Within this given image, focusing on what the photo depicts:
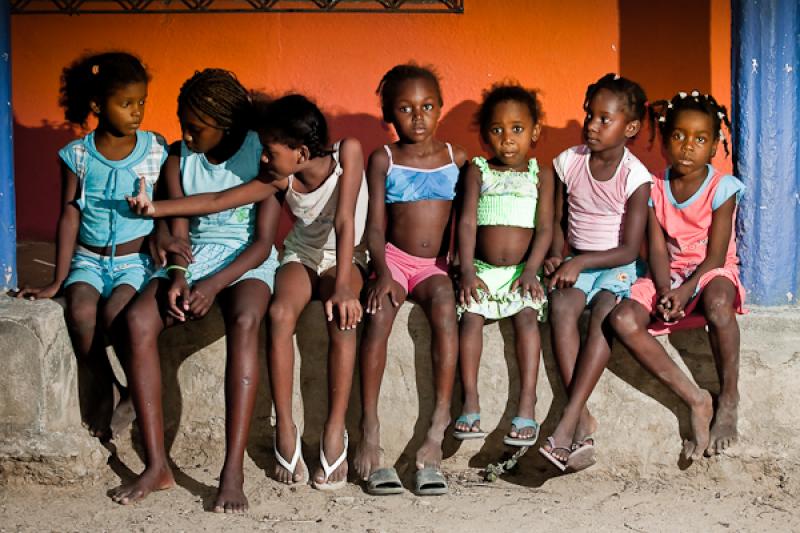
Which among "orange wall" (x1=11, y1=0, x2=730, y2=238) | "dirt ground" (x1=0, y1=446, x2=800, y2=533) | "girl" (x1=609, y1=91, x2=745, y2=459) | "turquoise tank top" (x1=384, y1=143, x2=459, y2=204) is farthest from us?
"orange wall" (x1=11, y1=0, x2=730, y2=238)

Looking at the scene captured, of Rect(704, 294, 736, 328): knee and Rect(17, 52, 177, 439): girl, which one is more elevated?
Rect(17, 52, 177, 439): girl

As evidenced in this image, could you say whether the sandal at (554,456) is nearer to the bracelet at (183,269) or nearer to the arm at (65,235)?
the bracelet at (183,269)

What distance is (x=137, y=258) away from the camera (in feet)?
15.3

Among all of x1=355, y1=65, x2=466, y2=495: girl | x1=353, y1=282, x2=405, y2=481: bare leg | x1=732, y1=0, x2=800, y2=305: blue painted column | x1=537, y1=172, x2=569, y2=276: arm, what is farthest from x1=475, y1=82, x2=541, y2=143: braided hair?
x1=353, y1=282, x2=405, y2=481: bare leg

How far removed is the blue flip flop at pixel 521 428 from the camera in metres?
4.30

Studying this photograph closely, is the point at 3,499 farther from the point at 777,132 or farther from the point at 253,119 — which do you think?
the point at 777,132

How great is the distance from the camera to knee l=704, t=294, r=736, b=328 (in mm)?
4312

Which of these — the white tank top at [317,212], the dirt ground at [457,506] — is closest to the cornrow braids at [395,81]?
the white tank top at [317,212]

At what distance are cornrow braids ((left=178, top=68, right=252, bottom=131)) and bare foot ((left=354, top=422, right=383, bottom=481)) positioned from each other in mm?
1265

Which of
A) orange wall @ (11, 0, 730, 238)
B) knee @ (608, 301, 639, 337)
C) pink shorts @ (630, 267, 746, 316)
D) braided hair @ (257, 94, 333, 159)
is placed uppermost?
orange wall @ (11, 0, 730, 238)

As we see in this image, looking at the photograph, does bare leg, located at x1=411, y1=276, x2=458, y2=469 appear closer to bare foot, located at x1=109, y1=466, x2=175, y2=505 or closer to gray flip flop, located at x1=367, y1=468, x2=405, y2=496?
gray flip flop, located at x1=367, y1=468, x2=405, y2=496

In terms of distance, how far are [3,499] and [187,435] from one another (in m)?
0.72

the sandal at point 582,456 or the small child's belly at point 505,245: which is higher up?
the small child's belly at point 505,245

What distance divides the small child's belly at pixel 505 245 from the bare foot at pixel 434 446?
695mm
